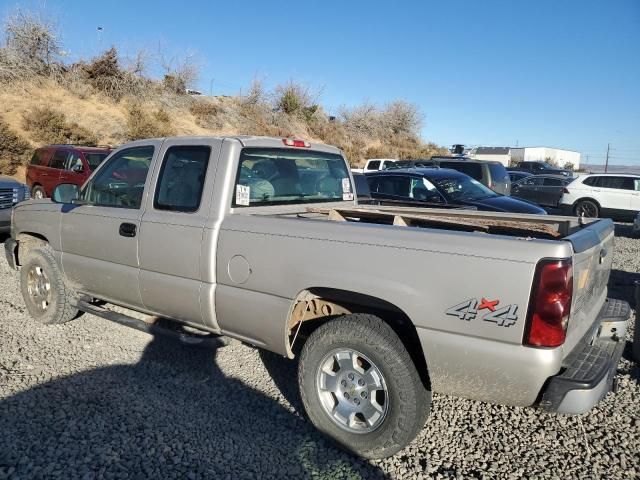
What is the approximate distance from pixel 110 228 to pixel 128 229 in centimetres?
28

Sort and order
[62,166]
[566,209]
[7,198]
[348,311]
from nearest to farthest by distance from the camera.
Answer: [348,311], [7,198], [62,166], [566,209]

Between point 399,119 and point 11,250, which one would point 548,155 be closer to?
point 399,119

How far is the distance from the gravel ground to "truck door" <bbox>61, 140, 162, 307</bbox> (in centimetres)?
66

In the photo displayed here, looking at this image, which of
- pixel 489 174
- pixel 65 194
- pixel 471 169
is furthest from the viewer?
pixel 471 169

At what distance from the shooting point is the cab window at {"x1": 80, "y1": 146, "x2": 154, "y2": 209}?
3986 millimetres

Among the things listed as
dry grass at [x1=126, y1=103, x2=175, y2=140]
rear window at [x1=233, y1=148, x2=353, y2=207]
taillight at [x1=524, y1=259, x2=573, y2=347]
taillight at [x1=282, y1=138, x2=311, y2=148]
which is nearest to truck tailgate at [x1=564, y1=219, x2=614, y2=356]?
taillight at [x1=524, y1=259, x2=573, y2=347]

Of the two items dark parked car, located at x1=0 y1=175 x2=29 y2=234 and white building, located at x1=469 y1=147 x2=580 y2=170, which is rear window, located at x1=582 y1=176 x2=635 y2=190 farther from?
white building, located at x1=469 y1=147 x2=580 y2=170

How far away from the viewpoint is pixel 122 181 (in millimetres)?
4203

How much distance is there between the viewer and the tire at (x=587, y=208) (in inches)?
561

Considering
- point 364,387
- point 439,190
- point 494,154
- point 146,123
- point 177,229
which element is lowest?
point 364,387

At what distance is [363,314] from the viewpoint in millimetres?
2898

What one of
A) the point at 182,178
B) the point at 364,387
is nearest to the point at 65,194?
the point at 182,178

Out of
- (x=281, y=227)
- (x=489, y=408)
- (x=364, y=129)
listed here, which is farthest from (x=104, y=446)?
(x=364, y=129)

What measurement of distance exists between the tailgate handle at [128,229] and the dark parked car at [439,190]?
19.7 ft
